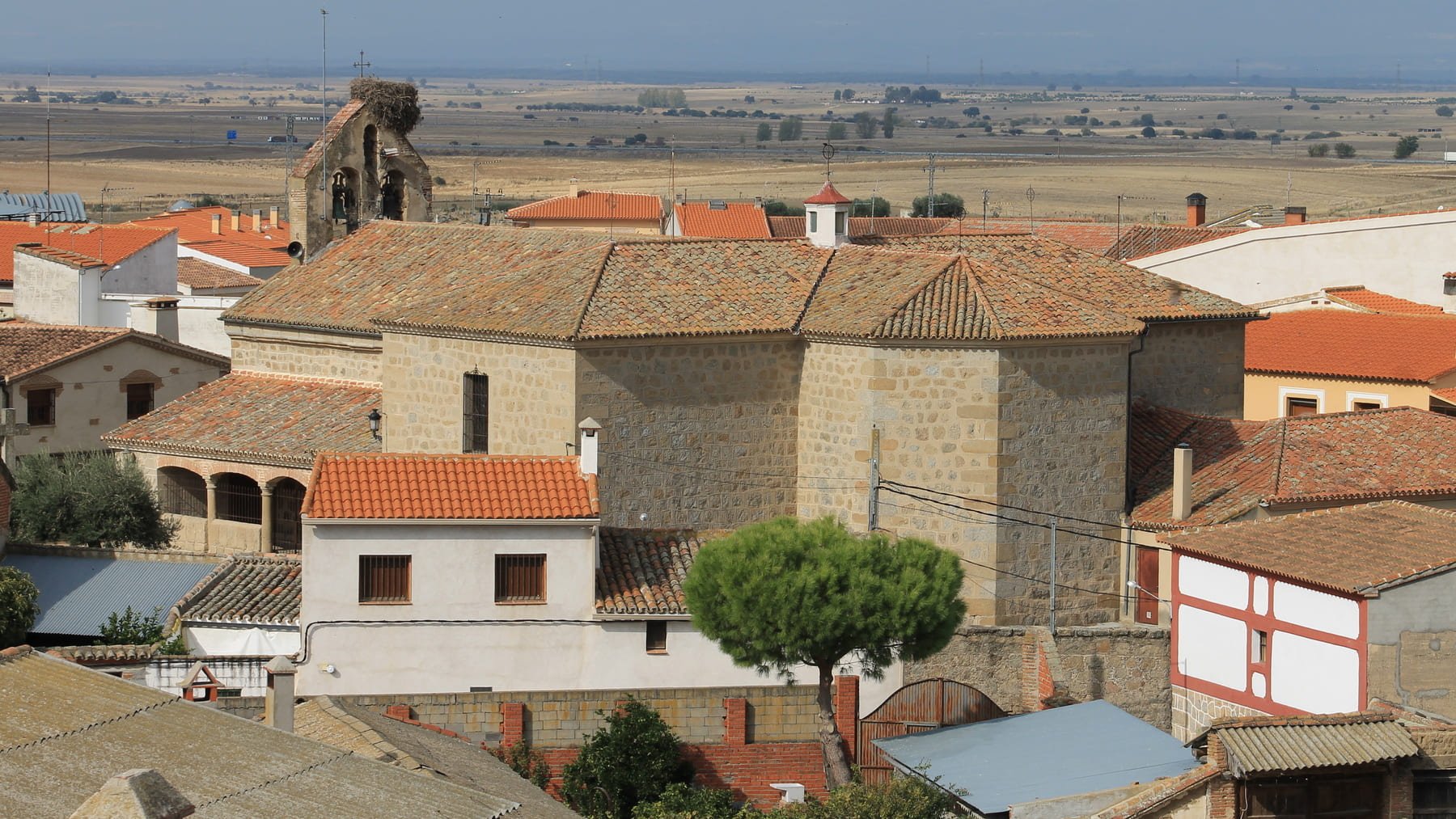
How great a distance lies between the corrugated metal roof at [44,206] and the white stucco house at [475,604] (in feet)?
189

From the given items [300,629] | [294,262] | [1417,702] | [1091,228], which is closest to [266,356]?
[294,262]

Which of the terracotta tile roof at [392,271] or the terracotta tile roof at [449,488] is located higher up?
the terracotta tile roof at [392,271]

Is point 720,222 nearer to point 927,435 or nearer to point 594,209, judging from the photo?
point 594,209

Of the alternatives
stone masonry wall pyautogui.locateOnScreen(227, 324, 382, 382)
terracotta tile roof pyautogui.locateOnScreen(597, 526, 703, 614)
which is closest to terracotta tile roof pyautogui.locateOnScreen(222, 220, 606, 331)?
stone masonry wall pyautogui.locateOnScreen(227, 324, 382, 382)

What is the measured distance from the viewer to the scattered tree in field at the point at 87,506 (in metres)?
38.3

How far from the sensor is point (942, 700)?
28.6m

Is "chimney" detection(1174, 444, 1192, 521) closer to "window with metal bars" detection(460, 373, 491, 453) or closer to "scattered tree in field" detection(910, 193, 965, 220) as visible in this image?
"window with metal bars" detection(460, 373, 491, 453)

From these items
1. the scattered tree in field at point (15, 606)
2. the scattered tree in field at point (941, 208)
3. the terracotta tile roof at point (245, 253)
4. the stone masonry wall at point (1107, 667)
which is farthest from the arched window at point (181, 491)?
the scattered tree in field at point (941, 208)

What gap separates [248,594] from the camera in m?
32.0

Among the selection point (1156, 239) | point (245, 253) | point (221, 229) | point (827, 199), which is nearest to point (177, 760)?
point (827, 199)

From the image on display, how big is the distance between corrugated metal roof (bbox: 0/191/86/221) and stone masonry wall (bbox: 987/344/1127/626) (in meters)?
57.4

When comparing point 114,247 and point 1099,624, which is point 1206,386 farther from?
point 114,247

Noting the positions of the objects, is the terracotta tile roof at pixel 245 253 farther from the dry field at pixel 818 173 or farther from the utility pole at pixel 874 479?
the utility pole at pixel 874 479

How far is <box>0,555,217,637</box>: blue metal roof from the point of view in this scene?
110ft
